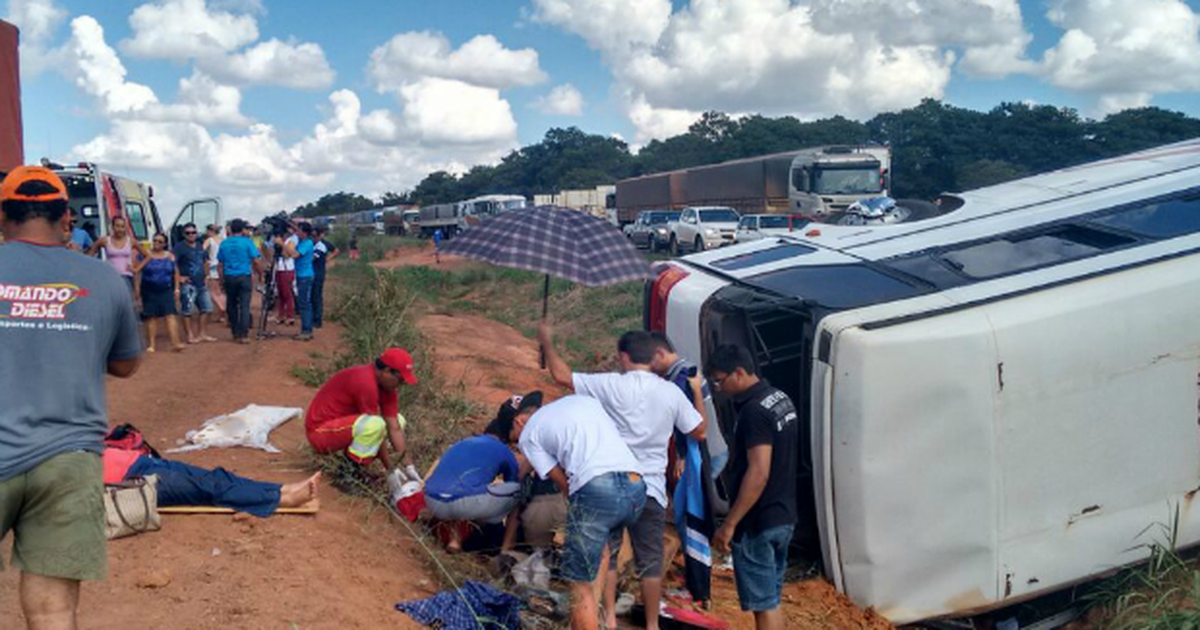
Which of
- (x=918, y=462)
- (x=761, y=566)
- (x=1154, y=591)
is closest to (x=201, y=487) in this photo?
(x=761, y=566)

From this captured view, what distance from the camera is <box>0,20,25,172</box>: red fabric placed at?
34.0 ft

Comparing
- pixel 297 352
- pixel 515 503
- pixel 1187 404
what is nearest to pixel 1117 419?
pixel 1187 404

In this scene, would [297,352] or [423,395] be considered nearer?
[423,395]

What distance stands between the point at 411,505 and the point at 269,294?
8170 millimetres

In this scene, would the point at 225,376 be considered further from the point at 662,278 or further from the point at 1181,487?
the point at 1181,487

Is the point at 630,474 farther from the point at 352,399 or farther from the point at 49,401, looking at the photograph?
the point at 352,399

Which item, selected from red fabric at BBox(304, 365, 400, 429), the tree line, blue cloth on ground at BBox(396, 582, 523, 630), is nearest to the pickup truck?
the tree line

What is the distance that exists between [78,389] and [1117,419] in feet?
15.2

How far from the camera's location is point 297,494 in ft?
18.8

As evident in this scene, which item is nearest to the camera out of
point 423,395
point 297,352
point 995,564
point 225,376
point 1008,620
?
point 995,564

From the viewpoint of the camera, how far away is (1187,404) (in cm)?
518

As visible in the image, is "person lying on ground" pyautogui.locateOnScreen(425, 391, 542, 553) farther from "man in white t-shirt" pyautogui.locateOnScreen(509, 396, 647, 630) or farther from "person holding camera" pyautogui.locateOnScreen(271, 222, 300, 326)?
"person holding camera" pyautogui.locateOnScreen(271, 222, 300, 326)

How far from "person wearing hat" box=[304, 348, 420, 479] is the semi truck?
56.2ft

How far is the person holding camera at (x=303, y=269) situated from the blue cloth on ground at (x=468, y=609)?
8187mm
